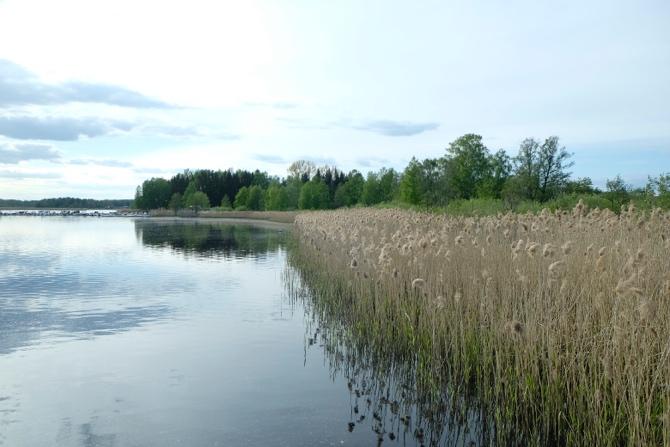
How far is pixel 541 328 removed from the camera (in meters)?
6.04

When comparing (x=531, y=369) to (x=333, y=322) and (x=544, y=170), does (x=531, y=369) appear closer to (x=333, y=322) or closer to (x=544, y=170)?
(x=333, y=322)

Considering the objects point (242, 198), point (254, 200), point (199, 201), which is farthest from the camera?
point (242, 198)

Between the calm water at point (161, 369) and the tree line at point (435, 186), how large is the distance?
15.8 m

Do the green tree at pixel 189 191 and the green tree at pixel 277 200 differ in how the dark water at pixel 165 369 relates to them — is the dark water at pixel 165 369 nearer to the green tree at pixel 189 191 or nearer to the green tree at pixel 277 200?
the green tree at pixel 277 200

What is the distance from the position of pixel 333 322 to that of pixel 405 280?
79.1 inches

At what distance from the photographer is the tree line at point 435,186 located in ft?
142

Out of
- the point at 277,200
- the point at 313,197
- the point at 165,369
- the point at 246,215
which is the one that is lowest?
the point at 165,369

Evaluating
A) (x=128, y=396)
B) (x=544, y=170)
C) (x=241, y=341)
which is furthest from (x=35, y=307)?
(x=544, y=170)

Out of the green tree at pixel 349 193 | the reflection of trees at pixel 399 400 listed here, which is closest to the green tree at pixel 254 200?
the green tree at pixel 349 193

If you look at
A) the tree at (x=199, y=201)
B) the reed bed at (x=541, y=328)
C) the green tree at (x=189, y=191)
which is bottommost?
the reed bed at (x=541, y=328)

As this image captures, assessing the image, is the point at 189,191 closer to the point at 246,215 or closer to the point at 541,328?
the point at 246,215

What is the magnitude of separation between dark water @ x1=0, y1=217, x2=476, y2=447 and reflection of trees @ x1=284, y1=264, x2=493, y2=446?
10 centimetres

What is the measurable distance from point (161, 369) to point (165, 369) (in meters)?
0.06

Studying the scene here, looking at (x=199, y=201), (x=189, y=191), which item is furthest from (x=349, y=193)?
(x=189, y=191)
